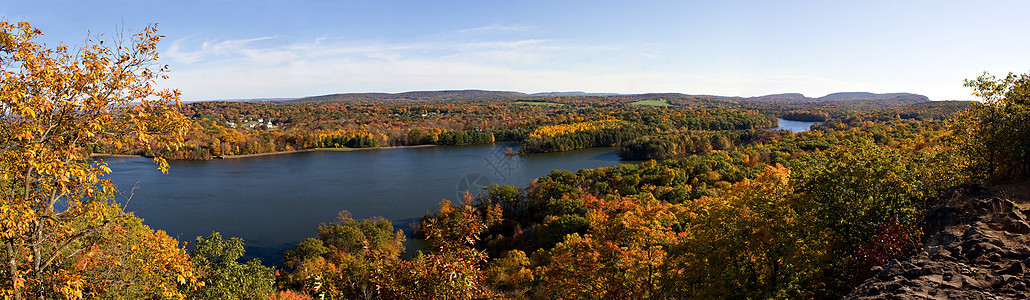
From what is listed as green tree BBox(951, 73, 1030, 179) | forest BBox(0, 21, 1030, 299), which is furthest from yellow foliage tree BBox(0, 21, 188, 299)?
green tree BBox(951, 73, 1030, 179)

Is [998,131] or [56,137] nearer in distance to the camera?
[56,137]

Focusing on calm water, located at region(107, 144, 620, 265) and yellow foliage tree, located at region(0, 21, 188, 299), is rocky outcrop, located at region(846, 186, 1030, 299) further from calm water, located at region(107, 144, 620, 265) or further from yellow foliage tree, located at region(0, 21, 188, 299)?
calm water, located at region(107, 144, 620, 265)

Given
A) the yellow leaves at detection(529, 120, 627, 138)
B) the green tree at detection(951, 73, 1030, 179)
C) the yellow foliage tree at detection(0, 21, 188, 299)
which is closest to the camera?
the yellow foliage tree at detection(0, 21, 188, 299)

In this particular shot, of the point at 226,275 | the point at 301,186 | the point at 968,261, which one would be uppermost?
the point at 968,261

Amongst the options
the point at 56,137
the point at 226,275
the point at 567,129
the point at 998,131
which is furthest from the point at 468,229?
the point at 567,129

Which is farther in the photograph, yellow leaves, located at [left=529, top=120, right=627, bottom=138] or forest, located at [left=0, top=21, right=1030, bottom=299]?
yellow leaves, located at [left=529, top=120, right=627, bottom=138]

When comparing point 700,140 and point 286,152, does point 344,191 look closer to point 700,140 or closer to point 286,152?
point 286,152

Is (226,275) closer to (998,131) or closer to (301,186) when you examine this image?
(998,131)

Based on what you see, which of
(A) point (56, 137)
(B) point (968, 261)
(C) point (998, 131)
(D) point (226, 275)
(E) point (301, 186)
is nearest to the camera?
(A) point (56, 137)
